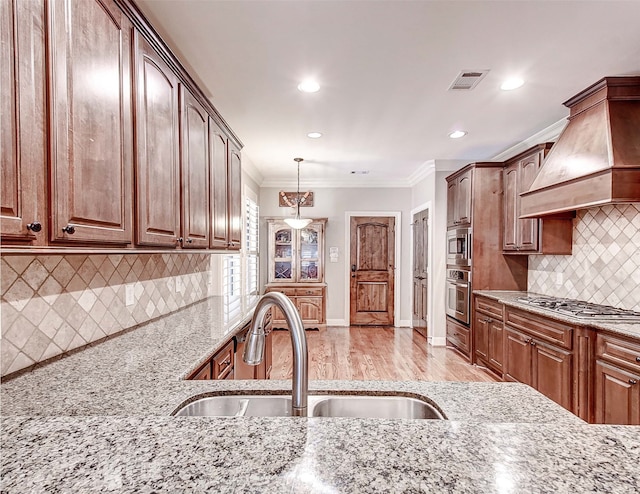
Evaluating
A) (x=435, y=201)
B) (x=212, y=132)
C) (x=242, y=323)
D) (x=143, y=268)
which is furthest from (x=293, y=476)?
(x=435, y=201)

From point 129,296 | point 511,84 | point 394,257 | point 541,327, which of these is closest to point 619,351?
point 541,327

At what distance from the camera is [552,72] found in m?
2.45

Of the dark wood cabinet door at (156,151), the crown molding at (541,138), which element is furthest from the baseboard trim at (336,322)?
the dark wood cabinet door at (156,151)

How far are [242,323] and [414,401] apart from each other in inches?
58.1

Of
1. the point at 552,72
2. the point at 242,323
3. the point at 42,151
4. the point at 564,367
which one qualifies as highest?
the point at 552,72

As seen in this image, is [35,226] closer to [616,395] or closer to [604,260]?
[616,395]

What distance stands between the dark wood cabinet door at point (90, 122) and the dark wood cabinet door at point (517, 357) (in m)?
3.24

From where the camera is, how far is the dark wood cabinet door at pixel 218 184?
2.63 meters

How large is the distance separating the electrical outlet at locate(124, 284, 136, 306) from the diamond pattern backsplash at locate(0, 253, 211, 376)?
0.04 ft

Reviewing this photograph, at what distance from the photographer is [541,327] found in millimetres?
2840

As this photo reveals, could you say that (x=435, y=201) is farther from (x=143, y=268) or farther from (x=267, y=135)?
(x=143, y=268)

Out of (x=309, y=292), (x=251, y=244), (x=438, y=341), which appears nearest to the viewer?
(x=438, y=341)

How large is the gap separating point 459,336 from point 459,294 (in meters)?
0.55

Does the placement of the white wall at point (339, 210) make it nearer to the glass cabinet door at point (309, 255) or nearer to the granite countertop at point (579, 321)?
the glass cabinet door at point (309, 255)
